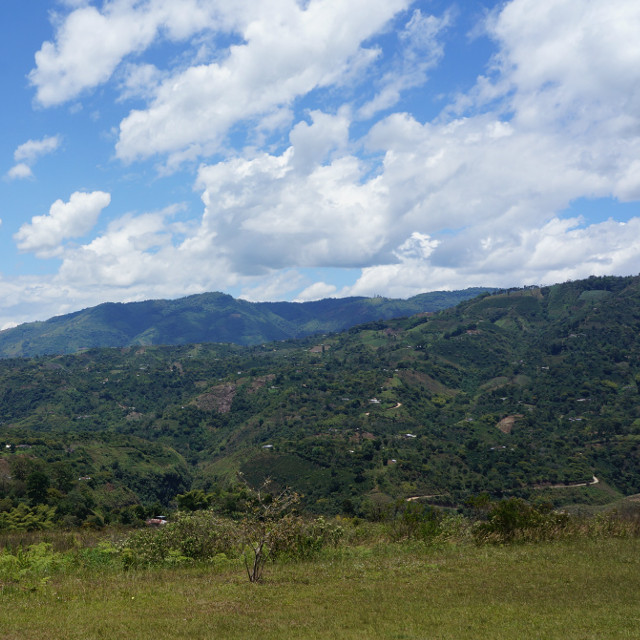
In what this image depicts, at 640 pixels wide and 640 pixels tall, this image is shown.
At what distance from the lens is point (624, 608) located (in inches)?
537

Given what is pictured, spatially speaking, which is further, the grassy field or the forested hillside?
the forested hillside

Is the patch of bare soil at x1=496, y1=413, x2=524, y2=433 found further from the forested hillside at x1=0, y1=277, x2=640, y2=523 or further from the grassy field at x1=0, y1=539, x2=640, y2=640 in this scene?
the grassy field at x1=0, y1=539, x2=640, y2=640

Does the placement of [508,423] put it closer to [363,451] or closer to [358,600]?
[363,451]

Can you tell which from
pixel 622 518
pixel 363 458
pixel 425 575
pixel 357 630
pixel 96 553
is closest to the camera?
pixel 357 630

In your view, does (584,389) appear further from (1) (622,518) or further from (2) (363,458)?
(1) (622,518)

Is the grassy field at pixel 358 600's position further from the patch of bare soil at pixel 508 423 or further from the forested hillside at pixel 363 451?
the patch of bare soil at pixel 508 423

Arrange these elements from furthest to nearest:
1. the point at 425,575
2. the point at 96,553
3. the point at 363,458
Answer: the point at 363,458, the point at 96,553, the point at 425,575

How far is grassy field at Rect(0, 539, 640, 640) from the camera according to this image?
12.2 metres

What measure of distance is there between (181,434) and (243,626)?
613ft

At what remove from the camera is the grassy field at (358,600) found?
1216cm

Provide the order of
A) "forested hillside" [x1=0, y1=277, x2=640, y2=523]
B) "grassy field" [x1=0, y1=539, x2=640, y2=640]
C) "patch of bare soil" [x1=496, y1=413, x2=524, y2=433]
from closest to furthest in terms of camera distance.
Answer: "grassy field" [x1=0, y1=539, x2=640, y2=640]
"forested hillside" [x1=0, y1=277, x2=640, y2=523]
"patch of bare soil" [x1=496, y1=413, x2=524, y2=433]

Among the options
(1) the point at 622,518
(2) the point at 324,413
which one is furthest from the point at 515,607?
(2) the point at 324,413

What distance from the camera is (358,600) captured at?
49.0 feet

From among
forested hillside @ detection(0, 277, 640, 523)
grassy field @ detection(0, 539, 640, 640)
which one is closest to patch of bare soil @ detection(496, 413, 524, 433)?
forested hillside @ detection(0, 277, 640, 523)
